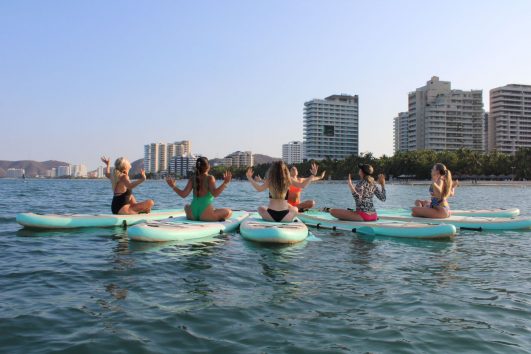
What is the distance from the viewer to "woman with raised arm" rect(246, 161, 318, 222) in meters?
11.8

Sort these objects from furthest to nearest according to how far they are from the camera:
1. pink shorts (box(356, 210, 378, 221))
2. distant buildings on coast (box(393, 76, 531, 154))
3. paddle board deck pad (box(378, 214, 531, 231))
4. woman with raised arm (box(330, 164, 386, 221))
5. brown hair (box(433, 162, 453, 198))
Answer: distant buildings on coast (box(393, 76, 531, 154)) → paddle board deck pad (box(378, 214, 531, 231)) → brown hair (box(433, 162, 453, 198)) → pink shorts (box(356, 210, 378, 221)) → woman with raised arm (box(330, 164, 386, 221))

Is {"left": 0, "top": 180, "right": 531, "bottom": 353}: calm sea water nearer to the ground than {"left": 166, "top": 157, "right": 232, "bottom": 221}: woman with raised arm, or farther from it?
nearer to the ground

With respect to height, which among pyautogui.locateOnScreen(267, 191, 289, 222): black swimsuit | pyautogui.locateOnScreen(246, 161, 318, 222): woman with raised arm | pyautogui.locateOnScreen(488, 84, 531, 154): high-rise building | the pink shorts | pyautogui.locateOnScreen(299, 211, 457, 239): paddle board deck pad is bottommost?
pyautogui.locateOnScreen(299, 211, 457, 239): paddle board deck pad

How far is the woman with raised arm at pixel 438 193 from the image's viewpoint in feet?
46.9

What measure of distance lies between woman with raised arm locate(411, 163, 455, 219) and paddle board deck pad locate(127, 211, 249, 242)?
687 centimetres

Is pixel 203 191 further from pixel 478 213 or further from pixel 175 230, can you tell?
pixel 478 213

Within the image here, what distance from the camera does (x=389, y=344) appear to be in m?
4.71

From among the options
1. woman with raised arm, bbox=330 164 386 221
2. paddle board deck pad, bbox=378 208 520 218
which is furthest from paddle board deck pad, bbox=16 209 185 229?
paddle board deck pad, bbox=378 208 520 218

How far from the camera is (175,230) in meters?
11.0

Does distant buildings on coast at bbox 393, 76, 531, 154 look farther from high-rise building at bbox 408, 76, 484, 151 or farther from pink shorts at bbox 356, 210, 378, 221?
pink shorts at bbox 356, 210, 378, 221

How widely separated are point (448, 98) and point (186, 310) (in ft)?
678

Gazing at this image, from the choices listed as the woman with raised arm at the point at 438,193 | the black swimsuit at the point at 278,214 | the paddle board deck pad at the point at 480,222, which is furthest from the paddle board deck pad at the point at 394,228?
the black swimsuit at the point at 278,214

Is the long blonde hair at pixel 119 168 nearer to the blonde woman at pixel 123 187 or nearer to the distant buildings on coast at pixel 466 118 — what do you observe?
the blonde woman at pixel 123 187

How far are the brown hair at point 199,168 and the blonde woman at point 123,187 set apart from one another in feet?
5.53
